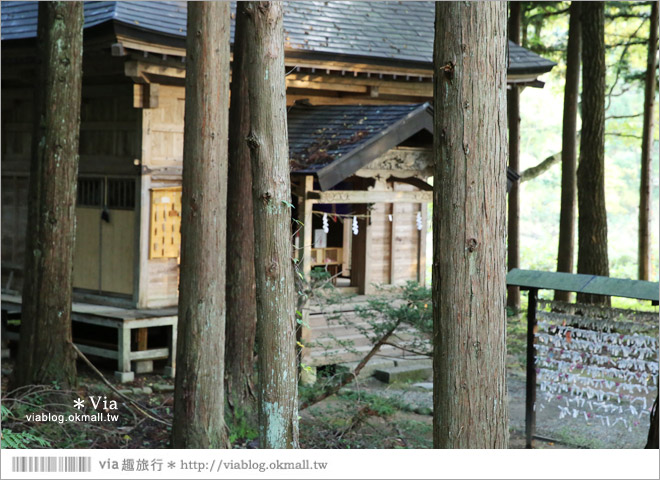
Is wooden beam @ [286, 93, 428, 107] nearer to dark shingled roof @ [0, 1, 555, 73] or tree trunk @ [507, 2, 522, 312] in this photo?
dark shingled roof @ [0, 1, 555, 73]

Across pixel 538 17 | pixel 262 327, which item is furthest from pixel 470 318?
pixel 538 17

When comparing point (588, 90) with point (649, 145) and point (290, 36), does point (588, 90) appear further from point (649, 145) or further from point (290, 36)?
point (290, 36)

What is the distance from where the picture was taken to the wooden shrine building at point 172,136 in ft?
37.3

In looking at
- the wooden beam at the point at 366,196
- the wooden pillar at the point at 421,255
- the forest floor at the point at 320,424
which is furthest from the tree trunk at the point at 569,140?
the forest floor at the point at 320,424

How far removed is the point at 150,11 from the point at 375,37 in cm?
418

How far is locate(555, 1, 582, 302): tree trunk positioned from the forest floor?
5902mm

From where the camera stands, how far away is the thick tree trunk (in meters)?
8.62

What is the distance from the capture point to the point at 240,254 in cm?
860

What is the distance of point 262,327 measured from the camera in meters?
5.33

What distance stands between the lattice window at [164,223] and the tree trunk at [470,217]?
8646 mm

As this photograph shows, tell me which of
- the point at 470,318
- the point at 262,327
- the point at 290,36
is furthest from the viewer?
the point at 290,36

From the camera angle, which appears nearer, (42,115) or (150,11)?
(42,115)

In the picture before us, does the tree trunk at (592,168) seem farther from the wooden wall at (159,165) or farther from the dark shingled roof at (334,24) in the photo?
the wooden wall at (159,165)

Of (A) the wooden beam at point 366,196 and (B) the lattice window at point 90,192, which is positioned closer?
(A) the wooden beam at point 366,196
